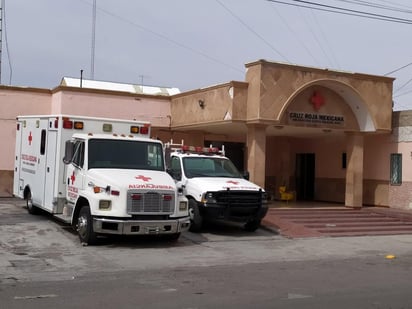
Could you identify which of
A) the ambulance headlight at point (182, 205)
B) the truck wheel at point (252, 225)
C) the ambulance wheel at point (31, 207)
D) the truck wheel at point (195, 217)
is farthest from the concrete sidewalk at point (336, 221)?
the ambulance wheel at point (31, 207)

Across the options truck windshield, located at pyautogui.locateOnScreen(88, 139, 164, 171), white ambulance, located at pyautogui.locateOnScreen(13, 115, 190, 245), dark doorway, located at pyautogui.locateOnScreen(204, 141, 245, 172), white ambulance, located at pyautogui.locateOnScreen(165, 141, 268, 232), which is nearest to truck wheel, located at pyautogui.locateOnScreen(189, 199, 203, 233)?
white ambulance, located at pyautogui.locateOnScreen(165, 141, 268, 232)

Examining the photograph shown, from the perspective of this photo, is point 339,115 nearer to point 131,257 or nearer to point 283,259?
point 283,259

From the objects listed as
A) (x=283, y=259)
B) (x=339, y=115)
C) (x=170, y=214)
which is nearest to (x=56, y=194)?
(x=170, y=214)

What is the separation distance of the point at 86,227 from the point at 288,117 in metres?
9.49

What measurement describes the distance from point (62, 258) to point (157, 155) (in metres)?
3.88

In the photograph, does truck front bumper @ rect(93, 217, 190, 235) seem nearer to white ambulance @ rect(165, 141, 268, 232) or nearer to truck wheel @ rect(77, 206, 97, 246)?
truck wheel @ rect(77, 206, 97, 246)

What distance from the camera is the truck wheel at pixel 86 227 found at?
12.6 m

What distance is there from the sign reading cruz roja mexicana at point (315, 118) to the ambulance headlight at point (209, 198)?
600 centimetres

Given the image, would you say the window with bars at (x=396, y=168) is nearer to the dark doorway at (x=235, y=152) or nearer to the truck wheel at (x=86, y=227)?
the dark doorway at (x=235, y=152)

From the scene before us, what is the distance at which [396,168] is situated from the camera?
22.5 metres

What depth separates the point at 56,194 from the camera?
47.6 ft

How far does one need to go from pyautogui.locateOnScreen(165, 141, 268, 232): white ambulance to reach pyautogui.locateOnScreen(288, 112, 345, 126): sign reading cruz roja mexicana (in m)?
4.21

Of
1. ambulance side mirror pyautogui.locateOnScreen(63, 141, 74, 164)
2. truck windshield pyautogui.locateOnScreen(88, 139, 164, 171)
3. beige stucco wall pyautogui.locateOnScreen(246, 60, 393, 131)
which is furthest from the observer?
beige stucco wall pyautogui.locateOnScreen(246, 60, 393, 131)

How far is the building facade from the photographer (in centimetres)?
1941
